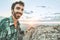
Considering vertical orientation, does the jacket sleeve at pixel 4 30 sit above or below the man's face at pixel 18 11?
below

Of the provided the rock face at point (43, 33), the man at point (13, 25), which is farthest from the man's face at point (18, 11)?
the rock face at point (43, 33)

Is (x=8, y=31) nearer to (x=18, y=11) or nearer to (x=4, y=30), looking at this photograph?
(x=4, y=30)

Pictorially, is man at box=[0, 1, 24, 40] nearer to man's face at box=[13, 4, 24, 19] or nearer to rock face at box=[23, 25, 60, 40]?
man's face at box=[13, 4, 24, 19]

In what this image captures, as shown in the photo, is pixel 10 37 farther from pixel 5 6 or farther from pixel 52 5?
pixel 52 5

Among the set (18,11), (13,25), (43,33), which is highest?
(18,11)

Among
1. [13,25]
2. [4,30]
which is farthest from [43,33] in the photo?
[4,30]

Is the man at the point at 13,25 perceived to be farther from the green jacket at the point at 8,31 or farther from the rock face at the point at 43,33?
the rock face at the point at 43,33

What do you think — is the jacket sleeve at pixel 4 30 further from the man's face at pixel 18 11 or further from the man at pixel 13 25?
the man's face at pixel 18 11

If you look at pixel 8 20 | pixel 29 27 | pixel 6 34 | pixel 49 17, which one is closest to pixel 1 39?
pixel 6 34
